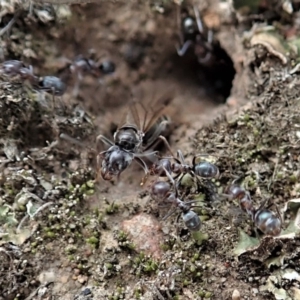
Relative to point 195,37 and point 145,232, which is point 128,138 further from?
point 195,37

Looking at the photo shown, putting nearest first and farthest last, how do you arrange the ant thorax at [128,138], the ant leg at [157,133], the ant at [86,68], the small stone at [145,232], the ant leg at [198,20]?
the small stone at [145,232], the ant thorax at [128,138], the ant leg at [157,133], the ant at [86,68], the ant leg at [198,20]

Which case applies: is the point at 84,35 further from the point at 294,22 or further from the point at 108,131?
the point at 294,22

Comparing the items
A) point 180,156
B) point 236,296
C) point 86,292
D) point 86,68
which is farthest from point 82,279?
point 86,68

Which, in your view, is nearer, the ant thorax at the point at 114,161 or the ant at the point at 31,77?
the ant thorax at the point at 114,161

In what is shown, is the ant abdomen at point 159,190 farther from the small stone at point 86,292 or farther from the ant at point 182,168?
the small stone at point 86,292

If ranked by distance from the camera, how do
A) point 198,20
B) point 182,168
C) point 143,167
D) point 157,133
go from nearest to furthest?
point 182,168 → point 143,167 → point 157,133 → point 198,20

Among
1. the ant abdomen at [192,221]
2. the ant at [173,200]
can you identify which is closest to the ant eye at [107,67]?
the ant at [173,200]
